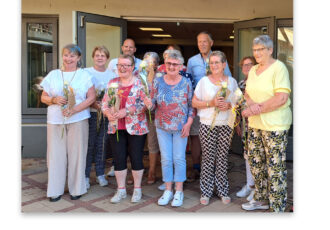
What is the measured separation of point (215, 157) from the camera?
3.96 m

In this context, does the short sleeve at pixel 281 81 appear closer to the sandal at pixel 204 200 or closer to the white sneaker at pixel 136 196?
the sandal at pixel 204 200

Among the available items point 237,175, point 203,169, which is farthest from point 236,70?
point 203,169

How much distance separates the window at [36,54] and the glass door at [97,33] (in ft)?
2.67

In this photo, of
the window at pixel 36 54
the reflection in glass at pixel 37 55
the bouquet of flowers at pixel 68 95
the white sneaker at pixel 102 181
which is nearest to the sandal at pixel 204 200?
the white sneaker at pixel 102 181

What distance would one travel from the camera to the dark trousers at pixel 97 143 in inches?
175

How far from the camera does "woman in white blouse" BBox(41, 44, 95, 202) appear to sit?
3.90 metres

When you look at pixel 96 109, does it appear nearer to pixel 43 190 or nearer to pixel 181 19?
pixel 43 190

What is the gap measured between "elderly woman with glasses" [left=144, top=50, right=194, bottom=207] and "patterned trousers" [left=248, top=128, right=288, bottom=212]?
2.36ft

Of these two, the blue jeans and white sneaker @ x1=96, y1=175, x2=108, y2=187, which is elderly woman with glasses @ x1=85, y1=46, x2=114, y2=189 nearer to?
white sneaker @ x1=96, y1=175, x2=108, y2=187

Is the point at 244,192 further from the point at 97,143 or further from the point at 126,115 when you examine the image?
the point at 97,143

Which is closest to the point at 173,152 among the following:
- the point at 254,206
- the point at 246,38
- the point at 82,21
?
the point at 254,206

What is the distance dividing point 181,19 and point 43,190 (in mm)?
3758

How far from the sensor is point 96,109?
435cm

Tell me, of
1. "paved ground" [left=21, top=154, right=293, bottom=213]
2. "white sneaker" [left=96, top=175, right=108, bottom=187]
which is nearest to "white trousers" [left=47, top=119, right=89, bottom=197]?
"paved ground" [left=21, top=154, right=293, bottom=213]
